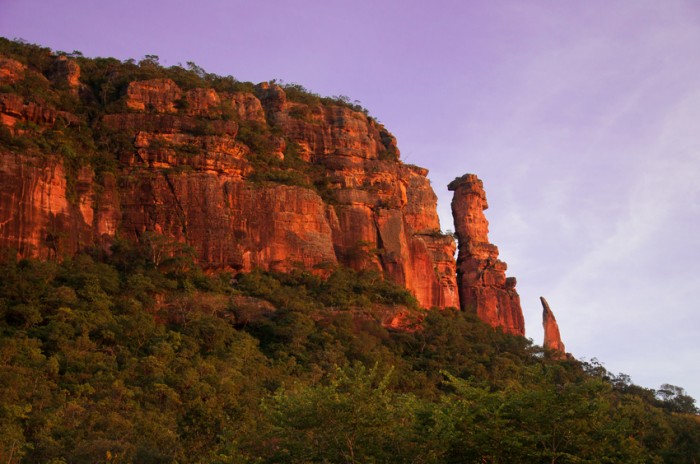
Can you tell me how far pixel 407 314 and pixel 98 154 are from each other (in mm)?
24299

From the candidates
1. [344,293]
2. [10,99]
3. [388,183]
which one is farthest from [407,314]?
[10,99]

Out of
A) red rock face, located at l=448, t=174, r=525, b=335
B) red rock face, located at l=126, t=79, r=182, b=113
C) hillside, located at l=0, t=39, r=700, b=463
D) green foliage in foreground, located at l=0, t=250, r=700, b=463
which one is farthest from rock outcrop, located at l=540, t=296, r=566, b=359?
red rock face, located at l=126, t=79, r=182, b=113

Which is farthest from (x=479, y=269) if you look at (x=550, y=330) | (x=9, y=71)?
(x=9, y=71)

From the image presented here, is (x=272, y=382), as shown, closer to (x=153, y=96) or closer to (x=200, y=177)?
(x=200, y=177)

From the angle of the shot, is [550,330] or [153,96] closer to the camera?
[153,96]

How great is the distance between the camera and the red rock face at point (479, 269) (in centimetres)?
6694

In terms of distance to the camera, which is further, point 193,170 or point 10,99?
point 193,170

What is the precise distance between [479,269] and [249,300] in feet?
88.5

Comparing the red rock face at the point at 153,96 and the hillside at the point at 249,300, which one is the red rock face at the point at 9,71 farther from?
the red rock face at the point at 153,96

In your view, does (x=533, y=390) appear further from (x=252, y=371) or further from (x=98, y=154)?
(x=98, y=154)

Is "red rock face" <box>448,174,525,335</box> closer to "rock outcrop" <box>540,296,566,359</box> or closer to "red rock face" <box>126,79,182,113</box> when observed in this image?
"rock outcrop" <box>540,296,566,359</box>

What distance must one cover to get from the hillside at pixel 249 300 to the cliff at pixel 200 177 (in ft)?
0.49

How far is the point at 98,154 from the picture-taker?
5356 cm

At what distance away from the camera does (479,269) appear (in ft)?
227
